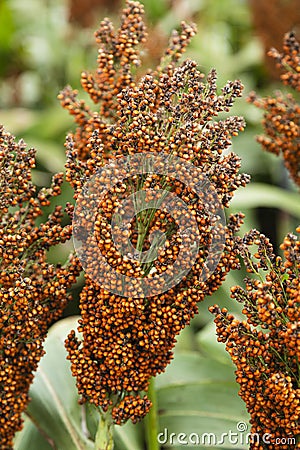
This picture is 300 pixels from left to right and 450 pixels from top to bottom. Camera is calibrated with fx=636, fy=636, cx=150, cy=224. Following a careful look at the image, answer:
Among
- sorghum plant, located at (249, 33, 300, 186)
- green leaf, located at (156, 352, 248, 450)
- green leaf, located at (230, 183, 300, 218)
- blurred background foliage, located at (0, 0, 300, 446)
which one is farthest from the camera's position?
blurred background foliage, located at (0, 0, 300, 446)

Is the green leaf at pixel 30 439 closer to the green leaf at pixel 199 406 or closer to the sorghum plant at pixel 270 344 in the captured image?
the green leaf at pixel 199 406

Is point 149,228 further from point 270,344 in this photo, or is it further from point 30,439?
point 30,439

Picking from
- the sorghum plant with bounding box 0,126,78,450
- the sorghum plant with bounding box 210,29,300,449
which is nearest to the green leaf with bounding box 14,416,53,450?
the sorghum plant with bounding box 0,126,78,450

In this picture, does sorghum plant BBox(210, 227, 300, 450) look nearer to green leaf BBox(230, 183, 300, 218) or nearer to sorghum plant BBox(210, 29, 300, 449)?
sorghum plant BBox(210, 29, 300, 449)

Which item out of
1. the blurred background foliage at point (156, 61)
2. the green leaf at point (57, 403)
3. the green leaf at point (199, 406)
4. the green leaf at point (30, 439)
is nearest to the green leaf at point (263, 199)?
the blurred background foliage at point (156, 61)

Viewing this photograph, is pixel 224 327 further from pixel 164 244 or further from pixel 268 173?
pixel 268 173

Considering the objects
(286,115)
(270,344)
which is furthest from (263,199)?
(270,344)
